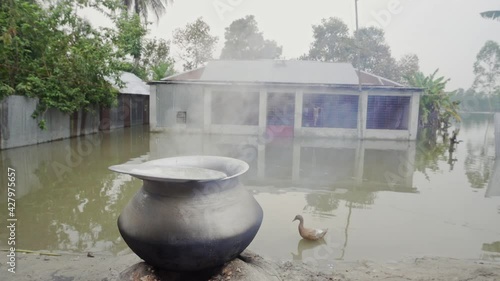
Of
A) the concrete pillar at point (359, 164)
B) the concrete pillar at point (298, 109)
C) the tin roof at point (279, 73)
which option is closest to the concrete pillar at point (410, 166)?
the concrete pillar at point (359, 164)

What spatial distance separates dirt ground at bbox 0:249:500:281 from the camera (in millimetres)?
2949

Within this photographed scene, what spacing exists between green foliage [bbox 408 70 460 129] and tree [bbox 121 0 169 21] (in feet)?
61.1

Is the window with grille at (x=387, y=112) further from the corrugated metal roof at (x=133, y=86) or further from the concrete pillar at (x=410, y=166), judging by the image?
the corrugated metal roof at (x=133, y=86)

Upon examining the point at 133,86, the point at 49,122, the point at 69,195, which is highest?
the point at 133,86

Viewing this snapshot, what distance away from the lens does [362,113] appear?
15617 millimetres

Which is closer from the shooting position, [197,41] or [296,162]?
[296,162]

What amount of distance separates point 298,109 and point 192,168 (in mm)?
14010

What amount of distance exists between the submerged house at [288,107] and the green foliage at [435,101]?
18.3 feet

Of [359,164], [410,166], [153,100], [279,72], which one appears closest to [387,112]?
[279,72]

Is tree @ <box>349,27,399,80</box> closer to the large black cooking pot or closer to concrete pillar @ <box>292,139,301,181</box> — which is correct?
concrete pillar @ <box>292,139,301,181</box>

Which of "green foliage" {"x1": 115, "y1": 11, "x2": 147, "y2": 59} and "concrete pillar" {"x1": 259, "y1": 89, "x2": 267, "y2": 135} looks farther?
"concrete pillar" {"x1": 259, "y1": 89, "x2": 267, "y2": 135}

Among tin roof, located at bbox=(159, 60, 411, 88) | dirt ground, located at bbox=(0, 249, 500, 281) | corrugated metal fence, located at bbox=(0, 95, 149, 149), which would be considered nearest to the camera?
dirt ground, located at bbox=(0, 249, 500, 281)

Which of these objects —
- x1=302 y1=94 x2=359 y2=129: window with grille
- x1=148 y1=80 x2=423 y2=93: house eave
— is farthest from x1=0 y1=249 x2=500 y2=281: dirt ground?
x1=302 y1=94 x2=359 y2=129: window with grille

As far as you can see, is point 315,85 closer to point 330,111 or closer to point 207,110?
point 330,111
